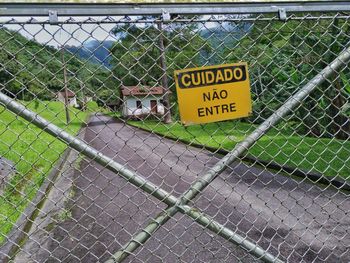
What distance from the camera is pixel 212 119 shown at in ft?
7.46

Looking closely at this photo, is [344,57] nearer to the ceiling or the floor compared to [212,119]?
nearer to the ceiling

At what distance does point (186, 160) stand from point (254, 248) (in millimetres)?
7352

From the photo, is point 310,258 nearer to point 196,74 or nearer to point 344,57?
point 344,57

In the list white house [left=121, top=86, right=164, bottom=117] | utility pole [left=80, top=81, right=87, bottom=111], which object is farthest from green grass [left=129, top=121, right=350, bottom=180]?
utility pole [left=80, top=81, right=87, bottom=111]

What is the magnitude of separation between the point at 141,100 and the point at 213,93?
0.51 metres

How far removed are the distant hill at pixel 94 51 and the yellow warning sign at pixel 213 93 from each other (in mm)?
407

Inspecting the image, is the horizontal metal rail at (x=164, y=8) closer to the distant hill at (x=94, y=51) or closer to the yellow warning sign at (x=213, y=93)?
the distant hill at (x=94, y=51)

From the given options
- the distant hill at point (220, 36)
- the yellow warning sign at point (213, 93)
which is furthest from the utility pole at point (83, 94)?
the distant hill at point (220, 36)

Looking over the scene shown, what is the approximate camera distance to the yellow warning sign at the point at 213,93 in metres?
2.23

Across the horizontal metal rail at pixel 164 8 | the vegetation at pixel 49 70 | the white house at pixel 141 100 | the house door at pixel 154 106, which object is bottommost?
the house door at pixel 154 106

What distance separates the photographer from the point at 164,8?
2.14 m

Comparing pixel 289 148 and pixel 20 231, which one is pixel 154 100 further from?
pixel 289 148

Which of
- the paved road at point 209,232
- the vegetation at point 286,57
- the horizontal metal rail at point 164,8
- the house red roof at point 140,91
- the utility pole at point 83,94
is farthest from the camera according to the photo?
the paved road at point 209,232

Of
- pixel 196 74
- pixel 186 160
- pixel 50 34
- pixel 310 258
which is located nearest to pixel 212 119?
pixel 196 74
